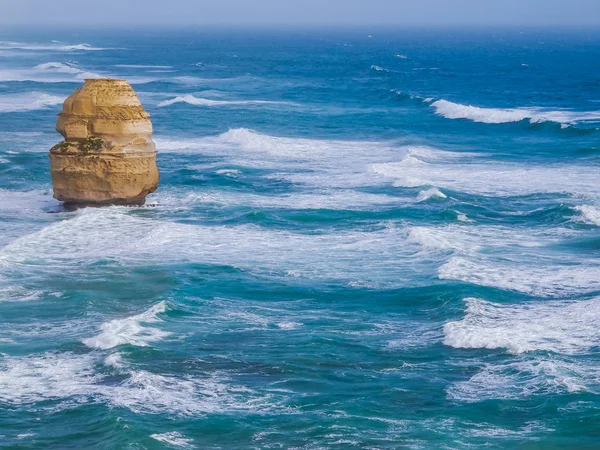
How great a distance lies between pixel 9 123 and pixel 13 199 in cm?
1990

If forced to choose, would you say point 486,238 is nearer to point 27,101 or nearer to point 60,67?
point 27,101

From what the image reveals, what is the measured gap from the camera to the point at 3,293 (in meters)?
22.8

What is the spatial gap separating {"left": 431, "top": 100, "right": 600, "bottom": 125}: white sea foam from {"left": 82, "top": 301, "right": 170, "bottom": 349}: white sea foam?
4023 centimetres

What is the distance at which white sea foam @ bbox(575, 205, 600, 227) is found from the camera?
30.9 m

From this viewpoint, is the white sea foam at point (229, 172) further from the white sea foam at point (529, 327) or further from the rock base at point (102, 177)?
the white sea foam at point (529, 327)

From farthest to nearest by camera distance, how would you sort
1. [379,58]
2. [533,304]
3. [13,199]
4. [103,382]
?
[379,58] → [13,199] → [533,304] → [103,382]

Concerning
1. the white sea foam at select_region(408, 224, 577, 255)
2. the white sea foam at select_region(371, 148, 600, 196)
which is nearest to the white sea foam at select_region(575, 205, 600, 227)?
the white sea foam at select_region(408, 224, 577, 255)

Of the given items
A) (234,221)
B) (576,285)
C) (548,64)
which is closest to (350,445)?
(576,285)

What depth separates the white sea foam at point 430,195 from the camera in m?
34.4

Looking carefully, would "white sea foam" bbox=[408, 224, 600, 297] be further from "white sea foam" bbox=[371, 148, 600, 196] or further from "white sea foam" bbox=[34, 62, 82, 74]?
"white sea foam" bbox=[34, 62, 82, 74]

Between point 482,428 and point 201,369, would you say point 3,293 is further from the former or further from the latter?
point 482,428

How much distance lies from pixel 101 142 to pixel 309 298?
365 inches

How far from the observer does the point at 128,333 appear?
2008cm

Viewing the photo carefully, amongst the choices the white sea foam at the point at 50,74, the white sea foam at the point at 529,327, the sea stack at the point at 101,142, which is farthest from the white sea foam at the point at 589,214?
the white sea foam at the point at 50,74
